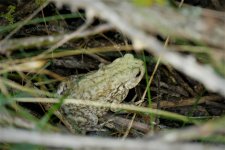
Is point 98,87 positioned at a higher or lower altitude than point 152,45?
lower

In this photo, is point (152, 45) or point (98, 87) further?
point (98, 87)

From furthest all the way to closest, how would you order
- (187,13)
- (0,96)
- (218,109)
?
(218,109)
(0,96)
(187,13)

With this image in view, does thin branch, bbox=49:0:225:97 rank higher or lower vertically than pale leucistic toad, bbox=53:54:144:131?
higher

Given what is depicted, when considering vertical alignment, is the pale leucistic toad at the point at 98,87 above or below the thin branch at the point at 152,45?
below

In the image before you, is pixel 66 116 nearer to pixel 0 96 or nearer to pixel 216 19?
pixel 0 96

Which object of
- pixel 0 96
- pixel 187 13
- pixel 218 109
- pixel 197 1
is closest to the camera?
pixel 187 13

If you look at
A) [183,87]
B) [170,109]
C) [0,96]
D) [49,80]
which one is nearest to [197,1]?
[183,87]

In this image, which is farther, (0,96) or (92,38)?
(92,38)

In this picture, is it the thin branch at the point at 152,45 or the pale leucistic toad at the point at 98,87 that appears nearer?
the thin branch at the point at 152,45
